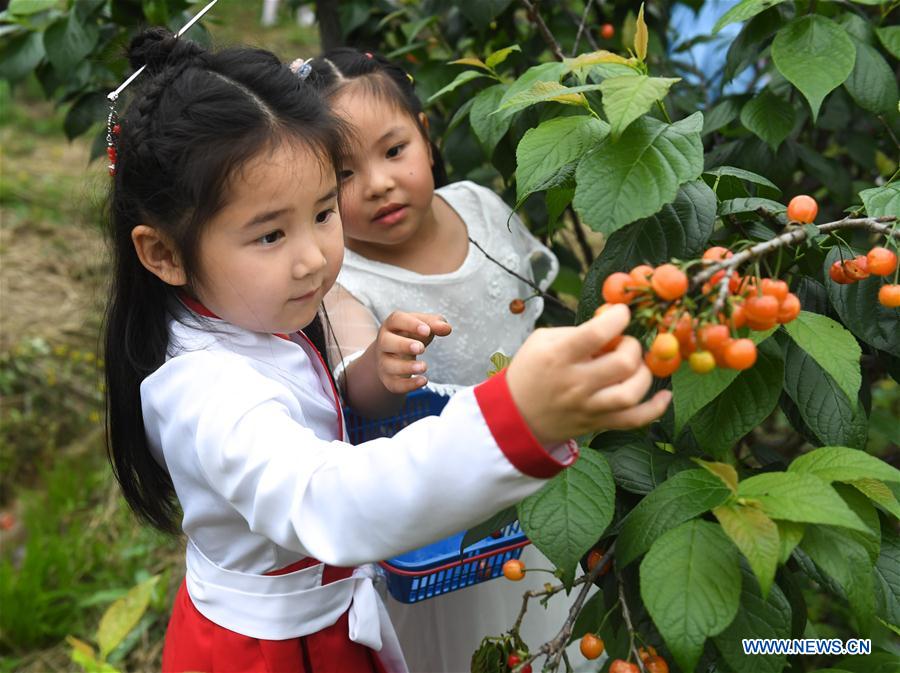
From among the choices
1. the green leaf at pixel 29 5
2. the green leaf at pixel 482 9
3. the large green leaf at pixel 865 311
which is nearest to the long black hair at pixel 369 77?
the green leaf at pixel 482 9

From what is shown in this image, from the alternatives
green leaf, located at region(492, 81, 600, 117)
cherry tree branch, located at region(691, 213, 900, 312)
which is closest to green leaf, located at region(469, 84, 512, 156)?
green leaf, located at region(492, 81, 600, 117)

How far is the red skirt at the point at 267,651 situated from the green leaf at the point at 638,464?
0.50 metres

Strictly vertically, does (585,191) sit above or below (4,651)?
above

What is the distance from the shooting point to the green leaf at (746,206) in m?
1.25

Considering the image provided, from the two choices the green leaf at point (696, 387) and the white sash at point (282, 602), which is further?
the white sash at point (282, 602)

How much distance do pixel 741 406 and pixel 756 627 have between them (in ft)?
0.85

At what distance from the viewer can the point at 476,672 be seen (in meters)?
1.36

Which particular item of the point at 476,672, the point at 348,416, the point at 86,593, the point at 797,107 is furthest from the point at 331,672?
the point at 86,593

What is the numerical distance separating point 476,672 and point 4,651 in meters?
1.94

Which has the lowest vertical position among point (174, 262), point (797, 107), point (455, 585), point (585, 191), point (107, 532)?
point (107, 532)

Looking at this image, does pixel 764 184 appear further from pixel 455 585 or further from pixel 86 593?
pixel 86 593

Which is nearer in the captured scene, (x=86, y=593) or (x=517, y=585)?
(x=517, y=585)

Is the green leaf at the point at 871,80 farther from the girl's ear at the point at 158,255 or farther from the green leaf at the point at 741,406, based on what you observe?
the girl's ear at the point at 158,255

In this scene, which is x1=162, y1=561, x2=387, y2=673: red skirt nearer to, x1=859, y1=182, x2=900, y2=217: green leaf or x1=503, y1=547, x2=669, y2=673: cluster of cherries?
x1=503, y1=547, x2=669, y2=673: cluster of cherries
